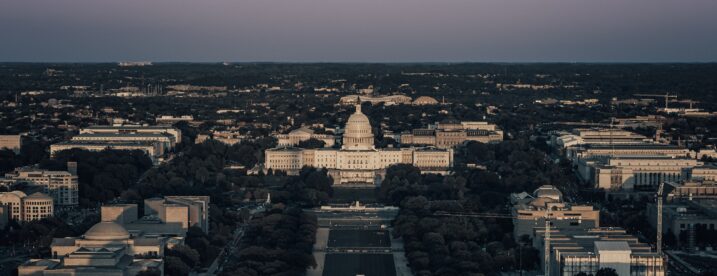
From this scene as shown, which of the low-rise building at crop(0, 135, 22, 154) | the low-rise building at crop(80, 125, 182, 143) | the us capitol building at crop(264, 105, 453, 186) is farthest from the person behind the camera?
the low-rise building at crop(80, 125, 182, 143)

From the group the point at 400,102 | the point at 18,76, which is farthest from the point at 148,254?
the point at 18,76

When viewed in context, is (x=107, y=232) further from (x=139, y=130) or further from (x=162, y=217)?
(x=139, y=130)

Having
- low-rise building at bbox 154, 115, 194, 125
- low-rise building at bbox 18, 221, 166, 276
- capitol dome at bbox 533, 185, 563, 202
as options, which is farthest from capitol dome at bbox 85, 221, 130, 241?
low-rise building at bbox 154, 115, 194, 125

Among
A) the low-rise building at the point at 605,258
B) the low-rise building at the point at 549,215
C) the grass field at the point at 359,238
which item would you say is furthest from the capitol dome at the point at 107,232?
the low-rise building at the point at 549,215

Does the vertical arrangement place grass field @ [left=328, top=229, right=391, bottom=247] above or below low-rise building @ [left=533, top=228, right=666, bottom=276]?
below

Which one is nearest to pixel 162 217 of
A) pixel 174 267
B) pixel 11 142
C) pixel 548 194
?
pixel 174 267

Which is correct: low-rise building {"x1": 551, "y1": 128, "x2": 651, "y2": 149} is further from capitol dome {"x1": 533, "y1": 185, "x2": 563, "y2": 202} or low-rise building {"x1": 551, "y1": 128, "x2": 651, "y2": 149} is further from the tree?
the tree

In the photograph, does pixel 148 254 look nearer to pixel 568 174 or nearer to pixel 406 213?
pixel 406 213
